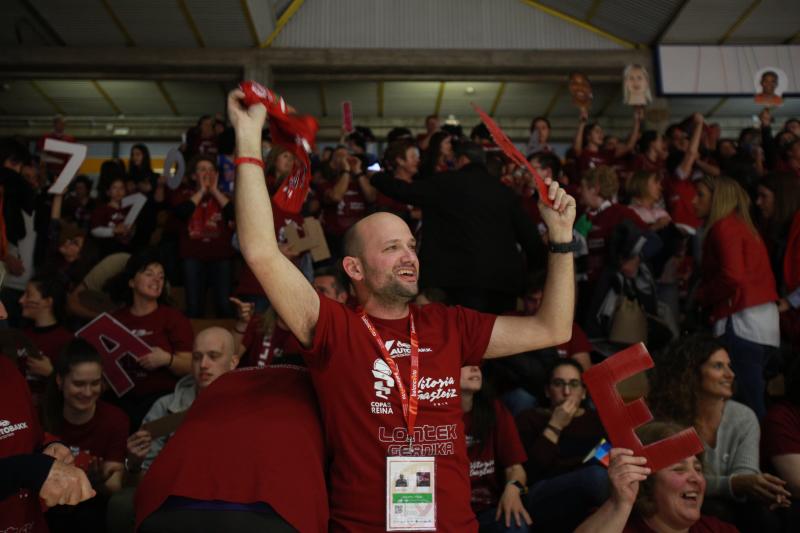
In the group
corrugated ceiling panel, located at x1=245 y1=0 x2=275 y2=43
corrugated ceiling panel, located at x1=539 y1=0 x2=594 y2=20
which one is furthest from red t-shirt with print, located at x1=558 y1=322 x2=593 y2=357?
corrugated ceiling panel, located at x1=539 y1=0 x2=594 y2=20

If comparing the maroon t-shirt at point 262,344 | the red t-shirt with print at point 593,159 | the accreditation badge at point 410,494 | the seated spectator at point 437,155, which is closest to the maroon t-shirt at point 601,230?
the seated spectator at point 437,155

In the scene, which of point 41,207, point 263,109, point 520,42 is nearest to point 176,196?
point 41,207

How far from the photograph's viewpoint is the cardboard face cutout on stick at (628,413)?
2.38 metres

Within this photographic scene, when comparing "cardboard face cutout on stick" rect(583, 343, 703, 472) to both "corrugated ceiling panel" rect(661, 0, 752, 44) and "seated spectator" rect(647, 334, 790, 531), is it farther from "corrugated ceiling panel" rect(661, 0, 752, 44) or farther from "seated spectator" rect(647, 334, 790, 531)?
"corrugated ceiling panel" rect(661, 0, 752, 44)

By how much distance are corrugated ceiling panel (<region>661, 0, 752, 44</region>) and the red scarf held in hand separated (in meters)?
10.0

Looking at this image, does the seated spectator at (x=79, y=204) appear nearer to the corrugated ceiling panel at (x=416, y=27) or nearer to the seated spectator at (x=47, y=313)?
the seated spectator at (x=47, y=313)

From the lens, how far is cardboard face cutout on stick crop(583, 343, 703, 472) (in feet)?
7.82

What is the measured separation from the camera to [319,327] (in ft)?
6.75

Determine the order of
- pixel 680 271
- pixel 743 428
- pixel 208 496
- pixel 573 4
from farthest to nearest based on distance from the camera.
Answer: pixel 573 4
pixel 680 271
pixel 743 428
pixel 208 496

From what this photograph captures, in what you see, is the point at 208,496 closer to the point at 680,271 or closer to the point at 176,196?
the point at 680,271

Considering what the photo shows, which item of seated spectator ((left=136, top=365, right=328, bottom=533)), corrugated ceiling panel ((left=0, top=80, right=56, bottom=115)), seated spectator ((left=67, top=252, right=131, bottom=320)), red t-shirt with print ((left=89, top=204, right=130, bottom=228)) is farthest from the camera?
corrugated ceiling panel ((left=0, top=80, right=56, bottom=115))

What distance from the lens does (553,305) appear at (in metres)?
2.32

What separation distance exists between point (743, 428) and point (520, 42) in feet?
32.4

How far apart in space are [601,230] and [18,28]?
32.3 feet
